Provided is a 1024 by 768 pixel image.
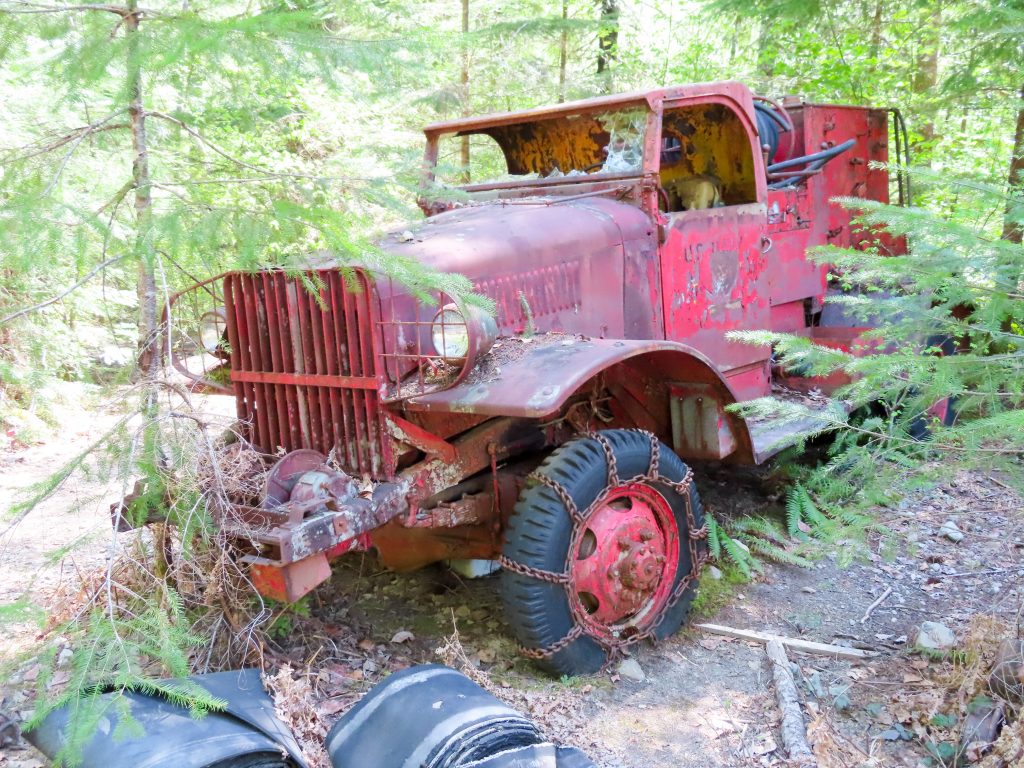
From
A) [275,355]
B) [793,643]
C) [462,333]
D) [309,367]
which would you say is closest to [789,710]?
[793,643]

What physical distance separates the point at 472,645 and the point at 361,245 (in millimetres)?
1861

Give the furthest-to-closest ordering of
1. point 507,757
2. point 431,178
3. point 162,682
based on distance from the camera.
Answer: point 431,178
point 162,682
point 507,757


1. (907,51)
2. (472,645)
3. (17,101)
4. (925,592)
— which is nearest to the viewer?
(472,645)

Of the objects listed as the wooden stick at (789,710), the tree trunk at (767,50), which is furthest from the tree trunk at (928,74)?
the wooden stick at (789,710)

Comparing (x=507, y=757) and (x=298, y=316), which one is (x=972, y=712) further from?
(x=298, y=316)

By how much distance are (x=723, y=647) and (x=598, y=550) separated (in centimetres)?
78

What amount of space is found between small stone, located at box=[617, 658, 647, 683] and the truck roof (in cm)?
270

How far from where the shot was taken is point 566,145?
16.2ft

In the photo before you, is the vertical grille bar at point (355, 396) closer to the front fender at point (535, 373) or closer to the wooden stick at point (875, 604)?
the front fender at point (535, 373)

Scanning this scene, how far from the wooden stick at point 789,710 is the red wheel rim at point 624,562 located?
1.70 ft

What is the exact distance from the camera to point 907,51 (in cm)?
928

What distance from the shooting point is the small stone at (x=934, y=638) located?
3.39 m

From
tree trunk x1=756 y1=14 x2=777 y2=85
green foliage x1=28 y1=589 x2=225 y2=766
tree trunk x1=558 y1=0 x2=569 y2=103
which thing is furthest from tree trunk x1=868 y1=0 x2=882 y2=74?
green foliage x1=28 y1=589 x2=225 y2=766

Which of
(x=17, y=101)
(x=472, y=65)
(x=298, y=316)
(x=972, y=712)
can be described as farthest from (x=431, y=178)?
(x=472, y=65)
